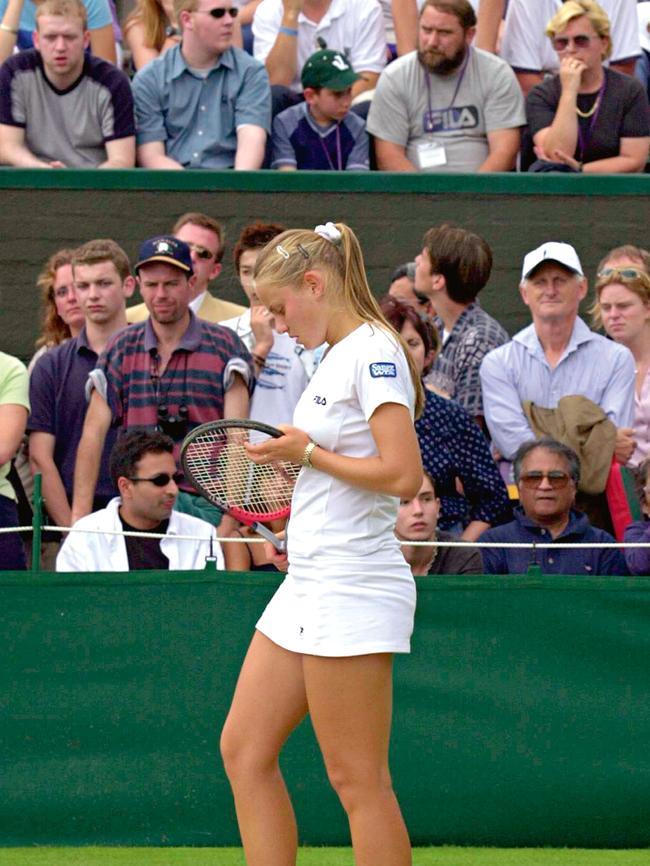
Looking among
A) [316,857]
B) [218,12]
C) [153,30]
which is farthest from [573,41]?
[316,857]

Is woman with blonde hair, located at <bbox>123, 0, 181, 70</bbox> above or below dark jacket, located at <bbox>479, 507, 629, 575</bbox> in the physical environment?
above

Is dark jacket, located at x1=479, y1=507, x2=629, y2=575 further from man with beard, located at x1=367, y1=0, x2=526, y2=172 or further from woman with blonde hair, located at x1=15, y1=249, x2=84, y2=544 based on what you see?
man with beard, located at x1=367, y1=0, x2=526, y2=172

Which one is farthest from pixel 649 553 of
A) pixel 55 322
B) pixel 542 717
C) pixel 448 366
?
pixel 55 322

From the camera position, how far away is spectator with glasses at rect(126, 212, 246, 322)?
767cm

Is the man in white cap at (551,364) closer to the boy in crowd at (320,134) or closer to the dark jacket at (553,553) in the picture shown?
the dark jacket at (553,553)

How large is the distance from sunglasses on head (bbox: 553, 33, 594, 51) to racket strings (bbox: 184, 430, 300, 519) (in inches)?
175

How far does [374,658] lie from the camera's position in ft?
12.0

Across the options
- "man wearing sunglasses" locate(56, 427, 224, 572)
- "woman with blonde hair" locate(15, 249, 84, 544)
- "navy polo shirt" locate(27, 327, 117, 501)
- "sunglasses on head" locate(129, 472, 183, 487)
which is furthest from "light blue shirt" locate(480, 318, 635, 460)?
"woman with blonde hair" locate(15, 249, 84, 544)

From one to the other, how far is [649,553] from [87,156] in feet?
14.1

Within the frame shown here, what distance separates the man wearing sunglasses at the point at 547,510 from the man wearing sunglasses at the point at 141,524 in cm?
115

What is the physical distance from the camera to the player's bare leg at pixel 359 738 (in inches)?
143

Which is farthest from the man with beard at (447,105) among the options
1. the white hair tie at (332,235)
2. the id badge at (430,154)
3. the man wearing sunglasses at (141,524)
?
the white hair tie at (332,235)

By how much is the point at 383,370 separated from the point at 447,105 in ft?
17.1

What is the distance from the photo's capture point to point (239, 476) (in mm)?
4582
